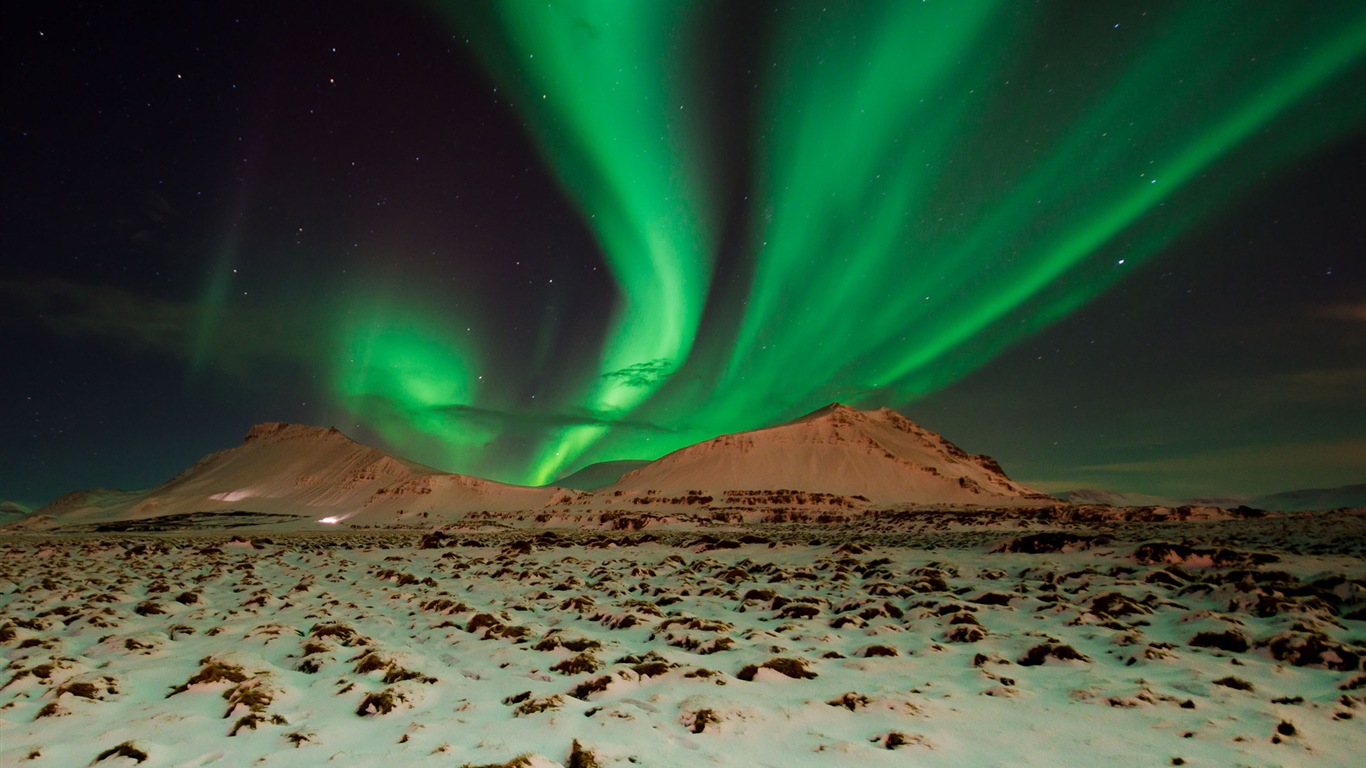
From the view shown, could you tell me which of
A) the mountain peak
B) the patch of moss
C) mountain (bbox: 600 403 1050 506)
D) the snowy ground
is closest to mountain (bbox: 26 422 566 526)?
the mountain peak

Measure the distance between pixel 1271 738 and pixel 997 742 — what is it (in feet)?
8.29

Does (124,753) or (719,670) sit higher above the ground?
(719,670)

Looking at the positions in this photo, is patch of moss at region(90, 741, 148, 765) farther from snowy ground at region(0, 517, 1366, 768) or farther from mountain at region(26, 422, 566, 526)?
mountain at region(26, 422, 566, 526)

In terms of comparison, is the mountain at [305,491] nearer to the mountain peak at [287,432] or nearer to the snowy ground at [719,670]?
the mountain peak at [287,432]

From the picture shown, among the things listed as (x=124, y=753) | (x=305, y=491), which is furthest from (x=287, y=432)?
(x=124, y=753)

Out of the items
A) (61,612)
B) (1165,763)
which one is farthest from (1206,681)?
(61,612)

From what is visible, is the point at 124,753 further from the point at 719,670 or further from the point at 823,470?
the point at 823,470

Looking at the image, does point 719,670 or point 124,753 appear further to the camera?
point 719,670

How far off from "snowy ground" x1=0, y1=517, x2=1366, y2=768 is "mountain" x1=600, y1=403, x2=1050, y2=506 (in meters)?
98.3

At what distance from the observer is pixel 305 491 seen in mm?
111812

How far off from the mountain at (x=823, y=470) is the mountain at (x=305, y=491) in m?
29.4

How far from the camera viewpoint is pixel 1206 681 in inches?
280

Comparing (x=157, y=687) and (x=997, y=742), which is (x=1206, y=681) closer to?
(x=997, y=742)

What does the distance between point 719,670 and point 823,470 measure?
13113 cm
